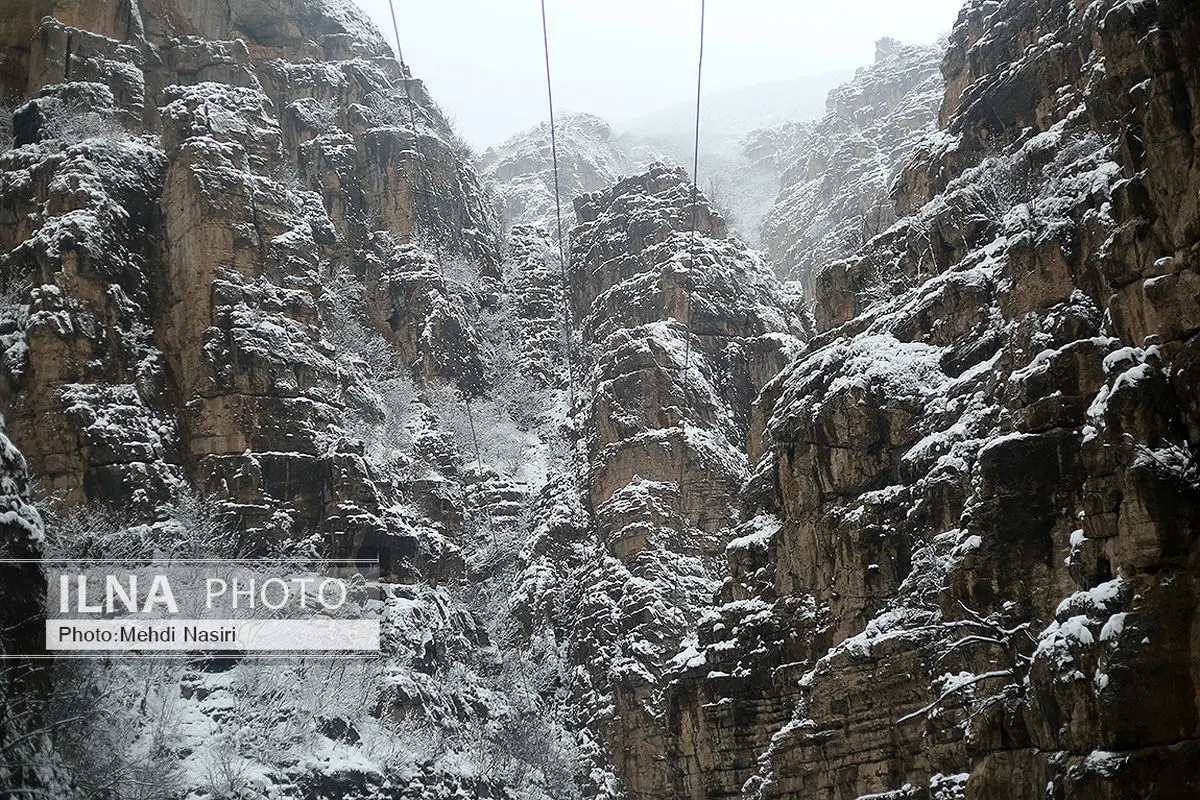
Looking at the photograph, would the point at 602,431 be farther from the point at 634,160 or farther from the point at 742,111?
the point at 742,111

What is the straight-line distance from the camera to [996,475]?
26656 millimetres

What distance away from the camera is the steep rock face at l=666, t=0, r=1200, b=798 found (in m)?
20.3

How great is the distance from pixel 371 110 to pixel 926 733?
47565 millimetres

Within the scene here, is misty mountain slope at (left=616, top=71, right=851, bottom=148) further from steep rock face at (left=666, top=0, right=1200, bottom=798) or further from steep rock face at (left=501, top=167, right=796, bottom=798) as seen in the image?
steep rock face at (left=666, top=0, right=1200, bottom=798)

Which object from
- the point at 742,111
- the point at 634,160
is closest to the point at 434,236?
the point at 634,160

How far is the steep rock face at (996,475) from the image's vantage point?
20328 mm

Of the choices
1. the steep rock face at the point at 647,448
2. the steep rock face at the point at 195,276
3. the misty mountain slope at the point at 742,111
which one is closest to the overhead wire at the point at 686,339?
the steep rock face at the point at 647,448

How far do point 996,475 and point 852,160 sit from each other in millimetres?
64429

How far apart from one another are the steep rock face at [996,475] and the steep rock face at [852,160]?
3623 centimetres

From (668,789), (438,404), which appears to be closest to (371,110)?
(438,404)

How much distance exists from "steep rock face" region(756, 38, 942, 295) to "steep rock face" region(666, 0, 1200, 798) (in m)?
36.2

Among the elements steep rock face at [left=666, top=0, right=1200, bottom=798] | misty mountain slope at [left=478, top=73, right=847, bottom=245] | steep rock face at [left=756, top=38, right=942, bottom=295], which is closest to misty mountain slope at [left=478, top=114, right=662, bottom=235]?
misty mountain slope at [left=478, top=73, right=847, bottom=245]

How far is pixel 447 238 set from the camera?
6469cm

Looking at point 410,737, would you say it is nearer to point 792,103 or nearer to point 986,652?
point 986,652
